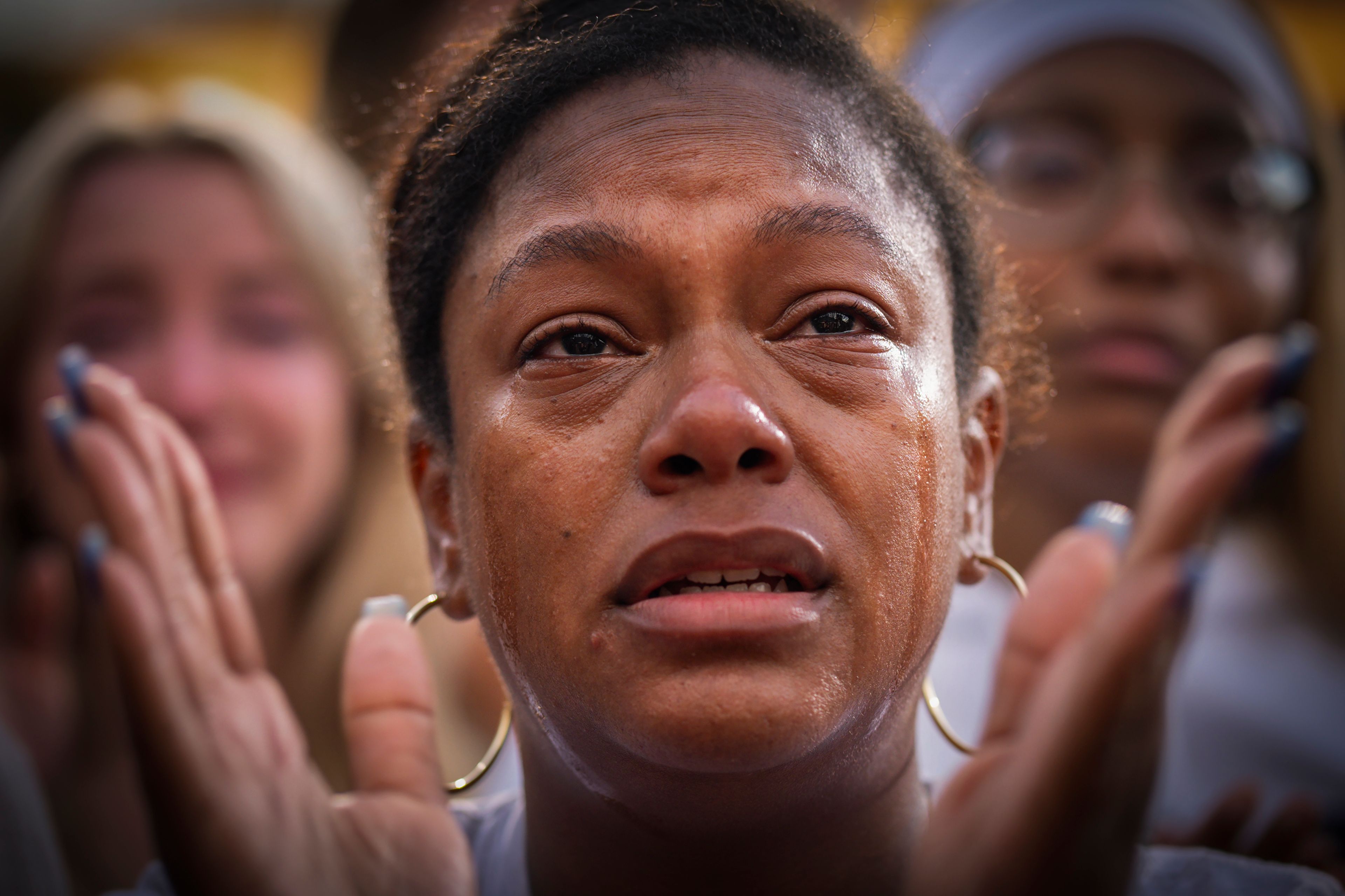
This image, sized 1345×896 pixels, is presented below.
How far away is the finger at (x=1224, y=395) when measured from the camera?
1627mm

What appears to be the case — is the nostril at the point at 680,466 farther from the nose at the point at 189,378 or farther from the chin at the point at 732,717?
the nose at the point at 189,378

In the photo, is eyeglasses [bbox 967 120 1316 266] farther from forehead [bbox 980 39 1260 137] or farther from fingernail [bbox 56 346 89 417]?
fingernail [bbox 56 346 89 417]

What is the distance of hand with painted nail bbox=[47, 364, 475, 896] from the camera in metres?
1.93

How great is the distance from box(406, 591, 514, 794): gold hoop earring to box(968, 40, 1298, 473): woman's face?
1834 mm

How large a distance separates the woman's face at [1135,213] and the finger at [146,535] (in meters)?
2.18

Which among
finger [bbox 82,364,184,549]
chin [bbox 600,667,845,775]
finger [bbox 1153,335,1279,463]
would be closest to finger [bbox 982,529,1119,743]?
finger [bbox 1153,335,1279,463]

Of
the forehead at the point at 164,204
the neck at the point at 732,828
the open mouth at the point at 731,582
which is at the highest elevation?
the forehead at the point at 164,204

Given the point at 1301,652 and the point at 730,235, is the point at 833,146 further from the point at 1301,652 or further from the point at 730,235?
the point at 1301,652

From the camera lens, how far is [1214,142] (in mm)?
3199

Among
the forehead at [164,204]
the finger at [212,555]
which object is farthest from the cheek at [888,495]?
the forehead at [164,204]

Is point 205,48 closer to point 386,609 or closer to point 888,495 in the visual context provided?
point 386,609

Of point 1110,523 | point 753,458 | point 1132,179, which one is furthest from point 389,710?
point 1132,179

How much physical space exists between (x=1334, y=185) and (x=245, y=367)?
310 centimetres

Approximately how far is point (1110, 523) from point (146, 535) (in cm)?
167
